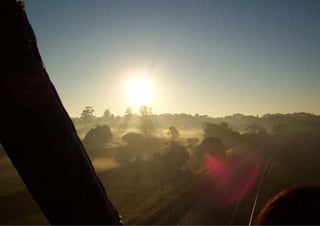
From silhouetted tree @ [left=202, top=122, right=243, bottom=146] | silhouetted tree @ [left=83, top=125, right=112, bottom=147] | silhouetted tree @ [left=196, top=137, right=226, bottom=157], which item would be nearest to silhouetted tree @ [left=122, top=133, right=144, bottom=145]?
silhouetted tree @ [left=83, top=125, right=112, bottom=147]

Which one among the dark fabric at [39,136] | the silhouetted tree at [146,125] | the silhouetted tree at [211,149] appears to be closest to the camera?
the dark fabric at [39,136]

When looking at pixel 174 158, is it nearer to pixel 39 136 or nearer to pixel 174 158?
pixel 174 158

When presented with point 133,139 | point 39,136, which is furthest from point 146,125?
point 39,136

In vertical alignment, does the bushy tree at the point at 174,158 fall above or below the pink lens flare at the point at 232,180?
above

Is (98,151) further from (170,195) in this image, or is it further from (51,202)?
(51,202)

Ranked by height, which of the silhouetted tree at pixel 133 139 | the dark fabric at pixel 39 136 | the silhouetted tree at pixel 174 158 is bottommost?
the silhouetted tree at pixel 133 139

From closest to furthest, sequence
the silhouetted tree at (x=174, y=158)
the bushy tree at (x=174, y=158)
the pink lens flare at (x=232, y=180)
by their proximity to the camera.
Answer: the pink lens flare at (x=232, y=180) → the silhouetted tree at (x=174, y=158) → the bushy tree at (x=174, y=158)

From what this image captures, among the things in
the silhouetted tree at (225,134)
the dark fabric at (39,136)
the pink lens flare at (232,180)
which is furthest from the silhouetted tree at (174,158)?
the silhouetted tree at (225,134)

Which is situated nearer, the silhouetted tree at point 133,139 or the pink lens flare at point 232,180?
the pink lens flare at point 232,180

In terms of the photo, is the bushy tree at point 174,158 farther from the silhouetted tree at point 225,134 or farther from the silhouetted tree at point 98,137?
the silhouetted tree at point 98,137
